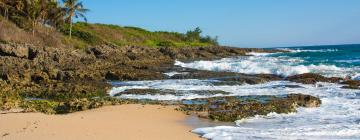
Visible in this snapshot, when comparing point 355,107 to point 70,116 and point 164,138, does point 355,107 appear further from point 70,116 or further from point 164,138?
point 70,116

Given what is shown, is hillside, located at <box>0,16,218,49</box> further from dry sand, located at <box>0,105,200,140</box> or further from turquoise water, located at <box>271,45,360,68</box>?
dry sand, located at <box>0,105,200,140</box>

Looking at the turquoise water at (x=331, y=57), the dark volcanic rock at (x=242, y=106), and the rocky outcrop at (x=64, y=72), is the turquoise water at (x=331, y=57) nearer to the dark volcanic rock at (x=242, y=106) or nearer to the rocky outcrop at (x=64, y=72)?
the rocky outcrop at (x=64, y=72)

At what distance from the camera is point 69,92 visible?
19516mm

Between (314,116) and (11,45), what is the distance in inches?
1007

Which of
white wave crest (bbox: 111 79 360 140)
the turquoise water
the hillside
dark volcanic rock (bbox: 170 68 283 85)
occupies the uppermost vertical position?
the hillside

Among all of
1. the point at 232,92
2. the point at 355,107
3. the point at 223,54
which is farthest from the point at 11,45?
the point at 223,54

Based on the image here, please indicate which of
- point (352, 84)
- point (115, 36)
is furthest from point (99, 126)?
point (115, 36)

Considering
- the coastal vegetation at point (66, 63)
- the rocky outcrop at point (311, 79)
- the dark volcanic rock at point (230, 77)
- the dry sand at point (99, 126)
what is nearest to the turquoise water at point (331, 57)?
the coastal vegetation at point (66, 63)

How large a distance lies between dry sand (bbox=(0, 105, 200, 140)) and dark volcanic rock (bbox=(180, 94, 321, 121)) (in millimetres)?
937

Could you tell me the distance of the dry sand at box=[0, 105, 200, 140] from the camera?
1067 centimetres

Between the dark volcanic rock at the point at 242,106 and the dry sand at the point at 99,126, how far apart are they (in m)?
0.94

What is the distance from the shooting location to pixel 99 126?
11766 mm

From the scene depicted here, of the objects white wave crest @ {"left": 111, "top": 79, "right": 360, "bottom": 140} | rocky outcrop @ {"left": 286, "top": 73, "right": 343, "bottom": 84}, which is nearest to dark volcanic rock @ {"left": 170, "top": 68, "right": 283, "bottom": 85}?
rocky outcrop @ {"left": 286, "top": 73, "right": 343, "bottom": 84}

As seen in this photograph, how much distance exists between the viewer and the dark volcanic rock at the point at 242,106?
14.1 metres
